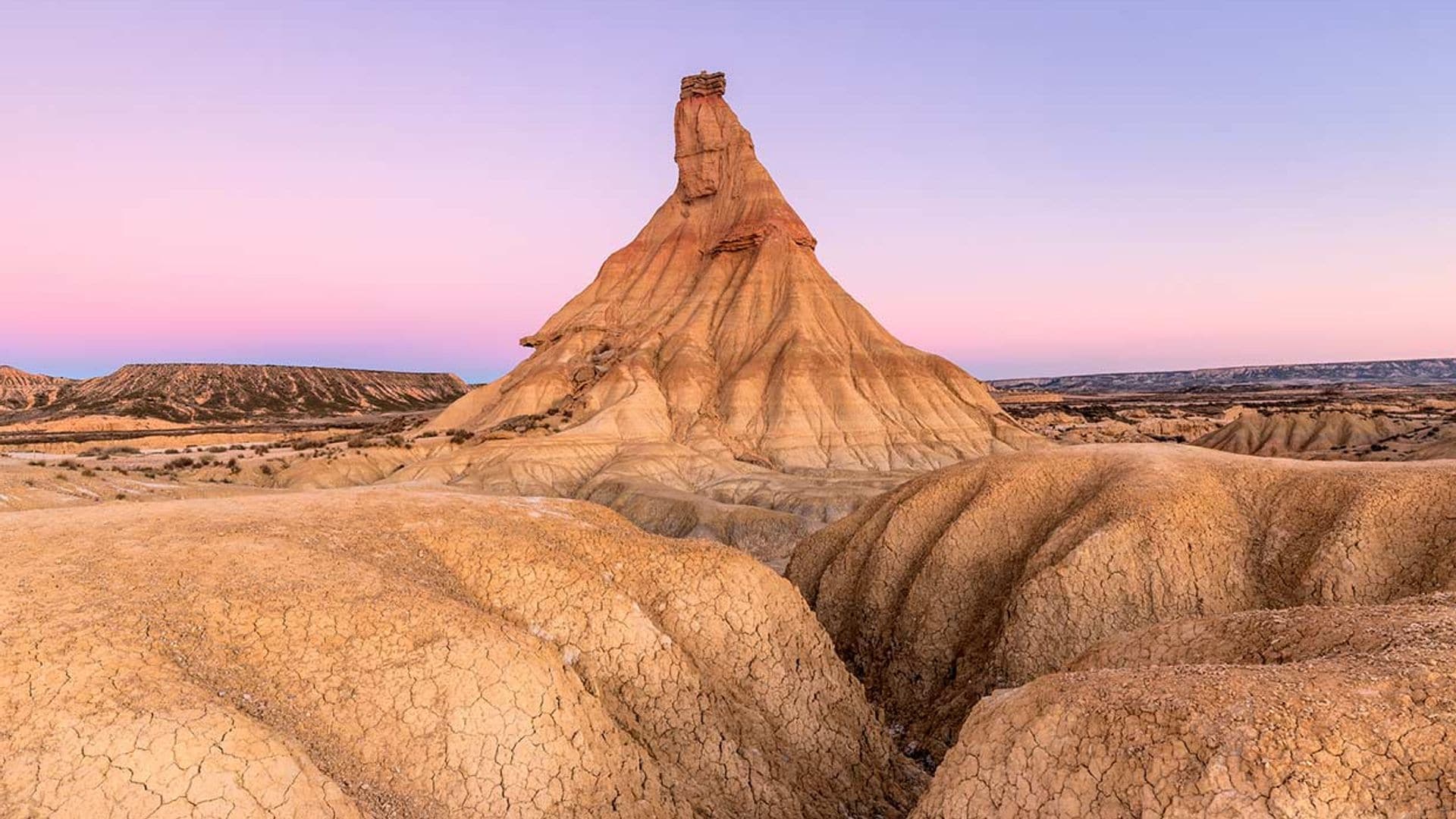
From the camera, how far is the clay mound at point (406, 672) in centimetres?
718

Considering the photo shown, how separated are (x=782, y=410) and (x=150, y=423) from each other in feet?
296

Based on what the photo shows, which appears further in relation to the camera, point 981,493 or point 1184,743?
point 981,493

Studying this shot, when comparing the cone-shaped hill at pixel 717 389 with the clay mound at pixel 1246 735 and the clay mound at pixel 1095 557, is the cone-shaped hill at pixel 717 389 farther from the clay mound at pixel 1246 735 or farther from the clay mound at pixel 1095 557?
the clay mound at pixel 1246 735

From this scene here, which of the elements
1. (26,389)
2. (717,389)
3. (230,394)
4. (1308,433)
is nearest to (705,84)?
(717,389)

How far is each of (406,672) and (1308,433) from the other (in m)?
79.8

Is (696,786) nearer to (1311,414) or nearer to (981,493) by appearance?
(981,493)

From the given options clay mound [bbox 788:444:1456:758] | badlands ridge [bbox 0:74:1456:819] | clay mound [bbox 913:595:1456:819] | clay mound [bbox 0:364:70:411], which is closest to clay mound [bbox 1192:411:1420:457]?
clay mound [bbox 788:444:1456:758]

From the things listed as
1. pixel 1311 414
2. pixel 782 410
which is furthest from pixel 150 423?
pixel 1311 414

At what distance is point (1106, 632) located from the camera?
49.5 feet

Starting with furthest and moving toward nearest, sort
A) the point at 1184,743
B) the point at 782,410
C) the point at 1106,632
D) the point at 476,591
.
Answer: the point at 782,410 → the point at 1106,632 → the point at 476,591 → the point at 1184,743

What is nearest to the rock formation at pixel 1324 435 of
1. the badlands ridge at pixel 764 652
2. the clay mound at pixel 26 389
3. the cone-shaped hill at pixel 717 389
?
the cone-shaped hill at pixel 717 389

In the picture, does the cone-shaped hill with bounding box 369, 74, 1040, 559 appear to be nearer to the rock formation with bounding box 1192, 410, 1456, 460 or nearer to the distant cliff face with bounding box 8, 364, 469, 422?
the rock formation with bounding box 1192, 410, 1456, 460

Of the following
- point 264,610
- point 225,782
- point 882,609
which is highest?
point 264,610

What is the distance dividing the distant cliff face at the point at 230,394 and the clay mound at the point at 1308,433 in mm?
127689
